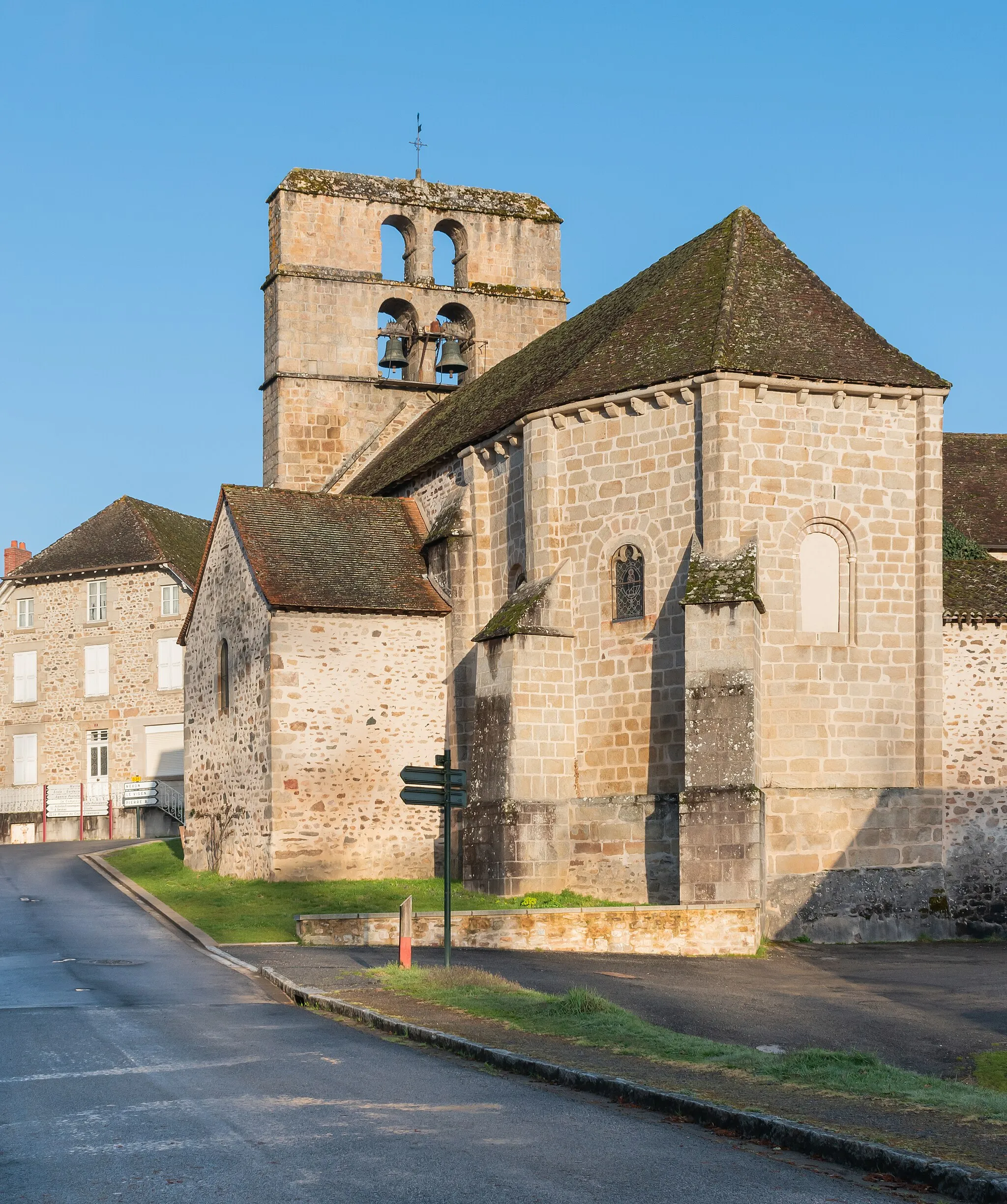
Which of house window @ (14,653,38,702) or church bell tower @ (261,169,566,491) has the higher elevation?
church bell tower @ (261,169,566,491)

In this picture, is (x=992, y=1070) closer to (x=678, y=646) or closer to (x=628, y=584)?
(x=678, y=646)

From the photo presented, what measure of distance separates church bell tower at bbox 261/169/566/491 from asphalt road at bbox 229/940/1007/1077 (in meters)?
18.7

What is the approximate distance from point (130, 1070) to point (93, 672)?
35902mm

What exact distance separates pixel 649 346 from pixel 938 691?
6605mm

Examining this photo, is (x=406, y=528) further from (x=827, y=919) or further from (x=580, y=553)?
(x=827, y=919)

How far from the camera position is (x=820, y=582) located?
21.8 m

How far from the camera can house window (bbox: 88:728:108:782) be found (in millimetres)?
43969

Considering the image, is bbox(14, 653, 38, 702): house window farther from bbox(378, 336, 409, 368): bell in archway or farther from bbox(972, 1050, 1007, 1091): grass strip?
bbox(972, 1050, 1007, 1091): grass strip

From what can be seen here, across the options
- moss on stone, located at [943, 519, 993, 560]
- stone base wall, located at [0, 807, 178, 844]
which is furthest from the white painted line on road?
stone base wall, located at [0, 807, 178, 844]

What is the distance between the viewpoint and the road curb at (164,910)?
16.6 meters

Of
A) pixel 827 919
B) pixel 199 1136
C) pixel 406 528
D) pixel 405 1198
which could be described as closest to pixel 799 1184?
pixel 405 1198

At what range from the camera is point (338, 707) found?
24922 mm

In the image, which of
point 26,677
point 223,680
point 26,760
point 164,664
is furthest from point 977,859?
point 26,677

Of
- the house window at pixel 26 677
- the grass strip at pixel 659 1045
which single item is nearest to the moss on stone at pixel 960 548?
the grass strip at pixel 659 1045
